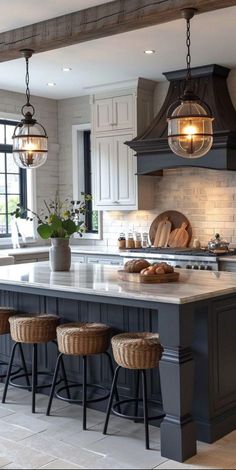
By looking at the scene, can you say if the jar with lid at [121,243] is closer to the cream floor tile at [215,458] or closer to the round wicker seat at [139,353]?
the round wicker seat at [139,353]

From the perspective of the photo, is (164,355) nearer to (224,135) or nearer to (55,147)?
(224,135)

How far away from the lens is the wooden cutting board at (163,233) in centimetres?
699

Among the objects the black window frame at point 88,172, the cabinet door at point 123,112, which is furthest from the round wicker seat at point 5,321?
the black window frame at point 88,172

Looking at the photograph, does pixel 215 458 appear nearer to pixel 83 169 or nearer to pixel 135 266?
pixel 135 266

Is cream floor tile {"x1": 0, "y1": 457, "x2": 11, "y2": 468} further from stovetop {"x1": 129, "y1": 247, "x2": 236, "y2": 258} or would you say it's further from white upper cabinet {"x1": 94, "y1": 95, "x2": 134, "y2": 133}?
white upper cabinet {"x1": 94, "y1": 95, "x2": 134, "y2": 133}

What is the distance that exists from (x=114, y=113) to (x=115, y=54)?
141 cm

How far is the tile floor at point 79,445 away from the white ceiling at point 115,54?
2.93 metres

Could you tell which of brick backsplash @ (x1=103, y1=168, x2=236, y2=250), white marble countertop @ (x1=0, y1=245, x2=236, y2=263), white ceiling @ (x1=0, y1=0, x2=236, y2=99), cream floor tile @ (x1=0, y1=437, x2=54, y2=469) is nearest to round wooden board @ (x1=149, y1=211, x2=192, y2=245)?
brick backsplash @ (x1=103, y1=168, x2=236, y2=250)

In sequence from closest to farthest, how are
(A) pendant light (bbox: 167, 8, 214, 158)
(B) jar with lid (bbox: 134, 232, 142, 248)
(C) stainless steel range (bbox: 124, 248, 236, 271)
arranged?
(A) pendant light (bbox: 167, 8, 214, 158)
(C) stainless steel range (bbox: 124, 248, 236, 271)
(B) jar with lid (bbox: 134, 232, 142, 248)

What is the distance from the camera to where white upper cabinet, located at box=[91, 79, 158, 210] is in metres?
6.96

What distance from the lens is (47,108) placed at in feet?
A: 26.3

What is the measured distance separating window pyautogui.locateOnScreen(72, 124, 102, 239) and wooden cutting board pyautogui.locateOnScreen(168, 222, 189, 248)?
135 centimetres

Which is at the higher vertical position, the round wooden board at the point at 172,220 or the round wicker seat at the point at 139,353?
the round wooden board at the point at 172,220

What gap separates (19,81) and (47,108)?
43.4 inches
